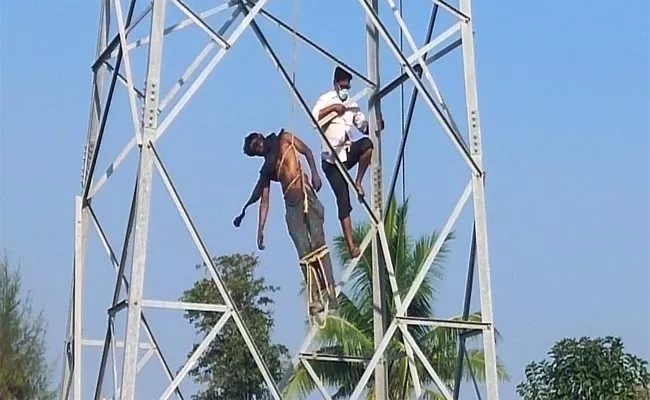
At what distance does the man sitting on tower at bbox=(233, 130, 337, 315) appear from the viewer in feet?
33.0

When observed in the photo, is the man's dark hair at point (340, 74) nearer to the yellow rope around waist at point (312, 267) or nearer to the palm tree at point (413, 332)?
the yellow rope around waist at point (312, 267)

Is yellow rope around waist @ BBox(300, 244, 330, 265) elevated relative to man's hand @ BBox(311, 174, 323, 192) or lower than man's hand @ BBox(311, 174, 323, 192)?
lower

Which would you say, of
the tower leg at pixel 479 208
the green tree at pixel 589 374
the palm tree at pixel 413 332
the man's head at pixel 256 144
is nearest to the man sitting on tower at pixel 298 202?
the man's head at pixel 256 144

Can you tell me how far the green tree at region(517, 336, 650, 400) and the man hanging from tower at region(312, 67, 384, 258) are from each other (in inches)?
455

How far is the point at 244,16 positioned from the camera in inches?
390

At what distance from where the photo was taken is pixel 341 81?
10617mm

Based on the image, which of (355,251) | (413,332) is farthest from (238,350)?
(355,251)

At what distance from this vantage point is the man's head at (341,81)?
34.7 feet

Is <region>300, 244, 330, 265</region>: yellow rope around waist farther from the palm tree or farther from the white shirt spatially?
the palm tree

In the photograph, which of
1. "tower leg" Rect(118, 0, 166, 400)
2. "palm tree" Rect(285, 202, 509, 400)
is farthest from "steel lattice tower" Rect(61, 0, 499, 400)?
"palm tree" Rect(285, 202, 509, 400)

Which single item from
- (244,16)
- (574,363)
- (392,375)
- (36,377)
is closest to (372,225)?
(244,16)

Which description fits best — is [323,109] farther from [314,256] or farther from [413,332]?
[413,332]

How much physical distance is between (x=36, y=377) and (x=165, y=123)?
52.7 feet

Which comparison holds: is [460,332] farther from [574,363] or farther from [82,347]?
[574,363]
